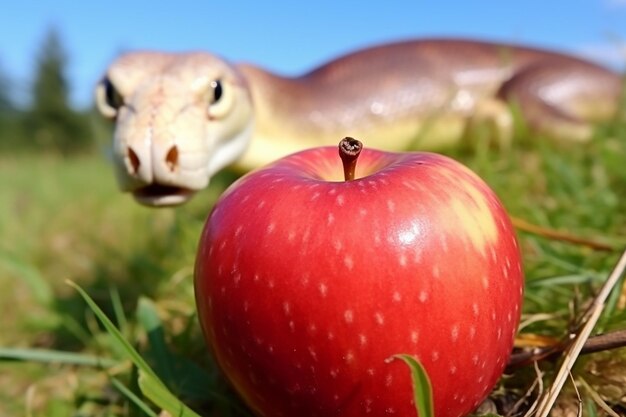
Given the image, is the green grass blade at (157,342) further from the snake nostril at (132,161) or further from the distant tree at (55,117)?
the distant tree at (55,117)

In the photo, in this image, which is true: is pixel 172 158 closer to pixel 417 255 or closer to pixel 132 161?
pixel 132 161

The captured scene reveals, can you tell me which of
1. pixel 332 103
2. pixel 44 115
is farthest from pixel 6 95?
pixel 332 103

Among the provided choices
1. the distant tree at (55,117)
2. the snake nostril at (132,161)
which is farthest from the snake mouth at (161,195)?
the distant tree at (55,117)

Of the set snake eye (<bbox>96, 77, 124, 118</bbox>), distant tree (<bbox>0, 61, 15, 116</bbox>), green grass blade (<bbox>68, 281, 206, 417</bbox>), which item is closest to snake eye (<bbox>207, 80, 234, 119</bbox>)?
snake eye (<bbox>96, 77, 124, 118</bbox>)

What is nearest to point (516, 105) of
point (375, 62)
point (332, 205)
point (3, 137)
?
point (375, 62)

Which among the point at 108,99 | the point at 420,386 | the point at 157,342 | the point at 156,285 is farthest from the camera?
the point at 156,285

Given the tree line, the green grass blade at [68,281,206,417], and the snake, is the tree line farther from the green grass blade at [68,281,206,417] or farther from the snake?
the green grass blade at [68,281,206,417]
